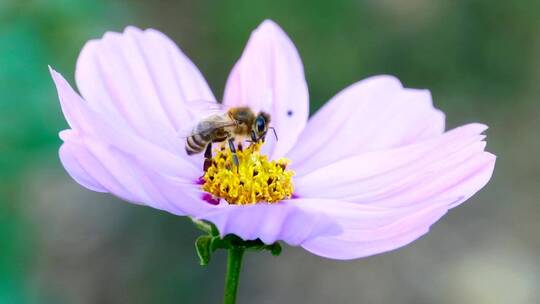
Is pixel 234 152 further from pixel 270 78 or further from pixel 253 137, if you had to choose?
pixel 270 78

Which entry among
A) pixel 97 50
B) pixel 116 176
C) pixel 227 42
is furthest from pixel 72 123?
pixel 227 42

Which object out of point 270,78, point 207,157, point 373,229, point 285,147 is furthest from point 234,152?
point 373,229

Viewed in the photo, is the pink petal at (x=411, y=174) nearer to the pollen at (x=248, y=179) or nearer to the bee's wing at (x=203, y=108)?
the pollen at (x=248, y=179)

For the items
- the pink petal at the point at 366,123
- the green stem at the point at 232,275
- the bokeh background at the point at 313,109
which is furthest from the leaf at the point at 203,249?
the bokeh background at the point at 313,109

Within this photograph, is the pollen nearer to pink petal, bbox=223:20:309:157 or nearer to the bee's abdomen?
the bee's abdomen

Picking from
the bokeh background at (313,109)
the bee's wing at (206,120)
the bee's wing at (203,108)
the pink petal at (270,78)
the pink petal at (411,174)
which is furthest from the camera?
the bokeh background at (313,109)

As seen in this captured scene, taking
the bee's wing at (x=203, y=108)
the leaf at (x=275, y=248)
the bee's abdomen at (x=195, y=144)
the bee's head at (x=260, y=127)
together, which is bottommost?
the leaf at (x=275, y=248)

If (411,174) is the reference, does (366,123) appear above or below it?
above
